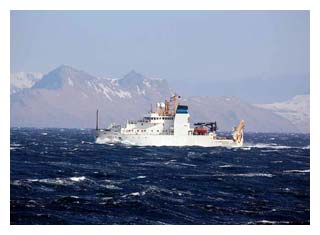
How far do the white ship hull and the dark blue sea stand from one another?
60.1 feet

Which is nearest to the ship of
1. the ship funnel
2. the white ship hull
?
the white ship hull

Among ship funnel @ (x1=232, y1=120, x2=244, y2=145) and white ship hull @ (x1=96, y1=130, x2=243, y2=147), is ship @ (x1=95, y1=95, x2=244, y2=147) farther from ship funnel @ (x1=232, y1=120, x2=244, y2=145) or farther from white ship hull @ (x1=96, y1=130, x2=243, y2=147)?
ship funnel @ (x1=232, y1=120, x2=244, y2=145)

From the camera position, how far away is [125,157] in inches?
2077

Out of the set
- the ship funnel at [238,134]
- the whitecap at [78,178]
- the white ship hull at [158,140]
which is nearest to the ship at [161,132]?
the white ship hull at [158,140]

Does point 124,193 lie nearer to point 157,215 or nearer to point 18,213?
point 157,215

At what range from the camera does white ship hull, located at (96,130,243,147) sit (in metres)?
69.4

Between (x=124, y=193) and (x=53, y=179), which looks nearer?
(x=124, y=193)

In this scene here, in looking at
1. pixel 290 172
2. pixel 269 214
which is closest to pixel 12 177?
pixel 269 214

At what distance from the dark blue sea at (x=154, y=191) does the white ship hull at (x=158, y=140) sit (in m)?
18.3

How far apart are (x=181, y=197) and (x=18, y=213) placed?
Answer: 873 centimetres

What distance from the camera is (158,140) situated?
69500 millimetres

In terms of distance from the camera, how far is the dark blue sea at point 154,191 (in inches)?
1075

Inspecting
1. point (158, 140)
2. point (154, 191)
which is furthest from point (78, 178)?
point (158, 140)
